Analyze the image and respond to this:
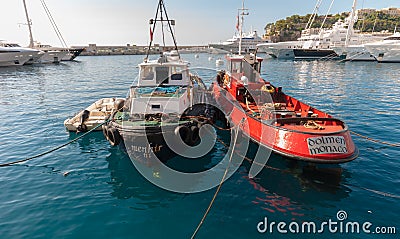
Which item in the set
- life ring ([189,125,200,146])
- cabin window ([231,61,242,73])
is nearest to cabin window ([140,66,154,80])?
life ring ([189,125,200,146])

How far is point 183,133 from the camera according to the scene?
9.20 metres

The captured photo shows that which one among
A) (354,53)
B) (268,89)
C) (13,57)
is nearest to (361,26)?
(354,53)

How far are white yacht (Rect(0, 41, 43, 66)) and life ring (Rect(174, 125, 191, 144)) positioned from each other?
195 feet

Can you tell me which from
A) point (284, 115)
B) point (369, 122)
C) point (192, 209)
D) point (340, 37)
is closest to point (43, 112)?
point (192, 209)

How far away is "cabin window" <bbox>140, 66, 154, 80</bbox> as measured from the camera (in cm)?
1217

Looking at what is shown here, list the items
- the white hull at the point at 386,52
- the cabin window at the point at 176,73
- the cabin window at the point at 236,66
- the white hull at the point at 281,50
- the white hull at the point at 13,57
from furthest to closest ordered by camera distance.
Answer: the white hull at the point at 281,50 < the white hull at the point at 386,52 < the white hull at the point at 13,57 < the cabin window at the point at 236,66 < the cabin window at the point at 176,73

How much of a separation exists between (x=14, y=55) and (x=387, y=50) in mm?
85009

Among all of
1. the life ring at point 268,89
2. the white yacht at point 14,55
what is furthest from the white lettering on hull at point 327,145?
the white yacht at point 14,55

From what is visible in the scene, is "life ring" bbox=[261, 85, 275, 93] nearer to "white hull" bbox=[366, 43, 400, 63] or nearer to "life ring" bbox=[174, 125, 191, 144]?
"life ring" bbox=[174, 125, 191, 144]

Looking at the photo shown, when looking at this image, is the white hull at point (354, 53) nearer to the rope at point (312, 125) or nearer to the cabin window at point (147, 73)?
the rope at point (312, 125)

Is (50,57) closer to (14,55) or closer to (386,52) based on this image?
(14,55)

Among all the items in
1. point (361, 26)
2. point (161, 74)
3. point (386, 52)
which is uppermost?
point (361, 26)

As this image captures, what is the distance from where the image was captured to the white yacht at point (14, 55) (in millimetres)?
49875

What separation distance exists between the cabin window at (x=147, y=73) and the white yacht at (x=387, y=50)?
199ft
